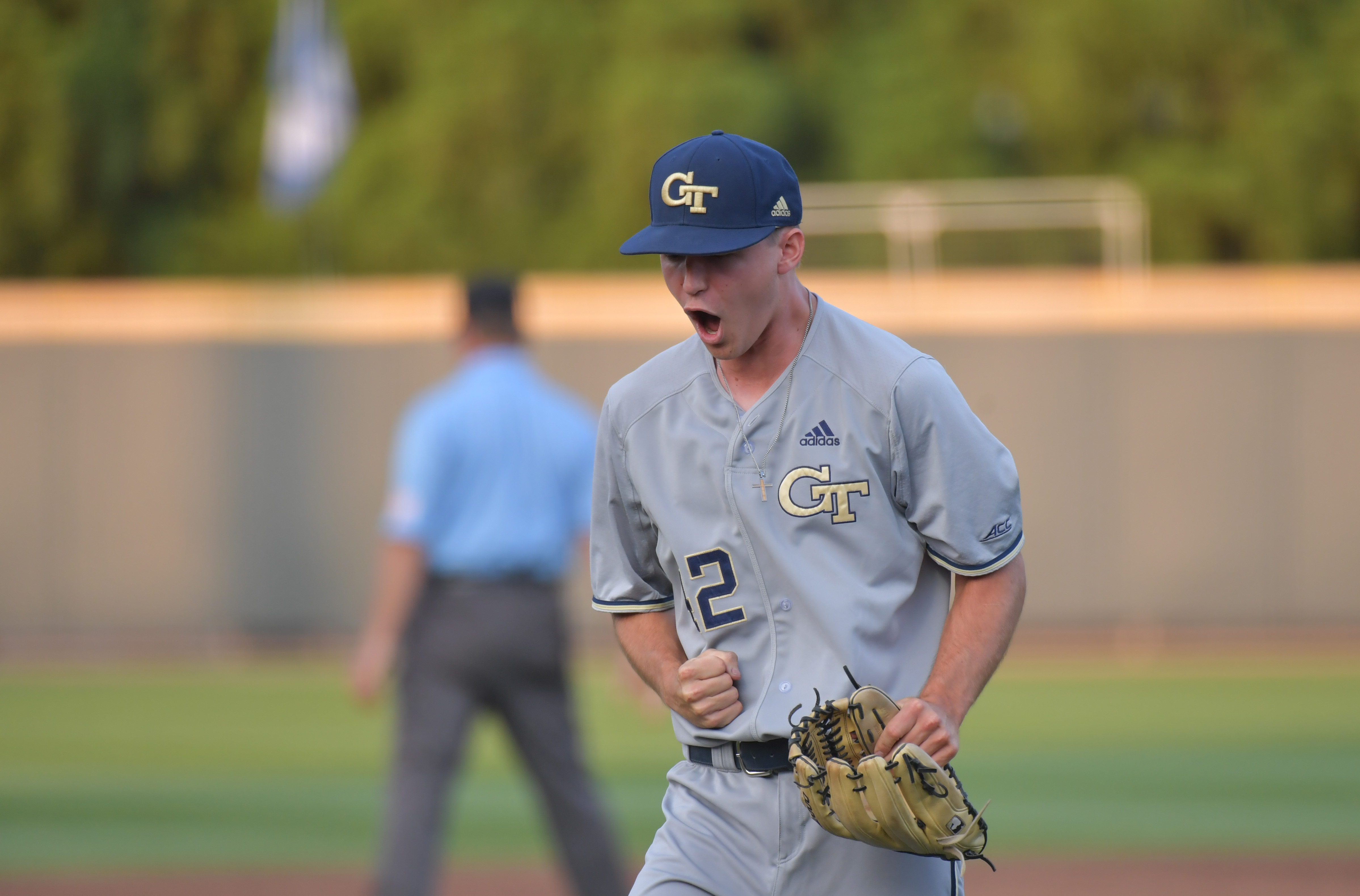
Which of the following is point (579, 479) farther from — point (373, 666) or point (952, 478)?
point (952, 478)

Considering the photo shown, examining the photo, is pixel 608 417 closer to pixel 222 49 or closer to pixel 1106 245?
pixel 1106 245

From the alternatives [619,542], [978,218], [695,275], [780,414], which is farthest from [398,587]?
[978,218]

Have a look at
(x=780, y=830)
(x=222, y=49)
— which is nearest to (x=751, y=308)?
(x=780, y=830)

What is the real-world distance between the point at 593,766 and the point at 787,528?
728 cm

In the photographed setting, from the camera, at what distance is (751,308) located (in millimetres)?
3219

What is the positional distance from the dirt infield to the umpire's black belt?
13.7 ft

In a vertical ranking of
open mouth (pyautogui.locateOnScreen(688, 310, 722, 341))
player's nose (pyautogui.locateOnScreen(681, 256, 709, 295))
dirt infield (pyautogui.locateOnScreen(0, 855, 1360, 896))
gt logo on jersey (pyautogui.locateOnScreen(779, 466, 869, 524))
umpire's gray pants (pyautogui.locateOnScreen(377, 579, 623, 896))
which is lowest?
dirt infield (pyautogui.locateOnScreen(0, 855, 1360, 896))

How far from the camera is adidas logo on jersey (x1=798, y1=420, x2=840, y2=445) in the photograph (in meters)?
3.24

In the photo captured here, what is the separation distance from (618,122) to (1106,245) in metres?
8.22

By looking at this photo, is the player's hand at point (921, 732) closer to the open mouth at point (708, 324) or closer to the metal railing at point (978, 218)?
the open mouth at point (708, 324)

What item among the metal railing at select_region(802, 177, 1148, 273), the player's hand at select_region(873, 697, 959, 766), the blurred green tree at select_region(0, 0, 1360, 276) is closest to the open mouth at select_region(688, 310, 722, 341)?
the player's hand at select_region(873, 697, 959, 766)

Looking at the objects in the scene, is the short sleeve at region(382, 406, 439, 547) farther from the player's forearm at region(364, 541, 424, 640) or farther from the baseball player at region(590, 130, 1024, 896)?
the baseball player at region(590, 130, 1024, 896)

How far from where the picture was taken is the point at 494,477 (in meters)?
5.94

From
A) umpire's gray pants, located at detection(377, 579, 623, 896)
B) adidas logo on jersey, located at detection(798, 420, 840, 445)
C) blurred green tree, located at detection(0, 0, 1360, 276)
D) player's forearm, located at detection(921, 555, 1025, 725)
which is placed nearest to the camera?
player's forearm, located at detection(921, 555, 1025, 725)
